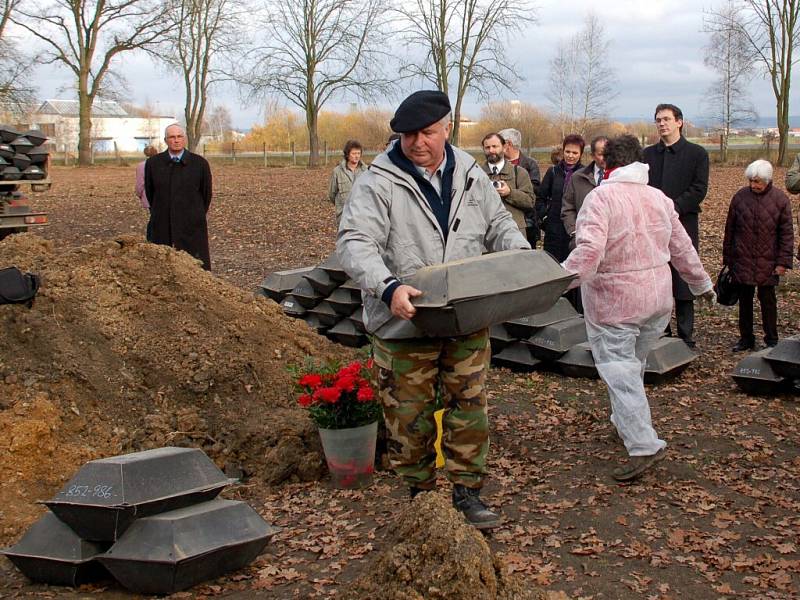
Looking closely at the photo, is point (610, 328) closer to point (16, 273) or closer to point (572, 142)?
point (16, 273)

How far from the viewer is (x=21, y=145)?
14.9 metres

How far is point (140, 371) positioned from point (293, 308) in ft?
8.49

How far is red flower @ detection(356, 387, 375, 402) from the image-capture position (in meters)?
4.95

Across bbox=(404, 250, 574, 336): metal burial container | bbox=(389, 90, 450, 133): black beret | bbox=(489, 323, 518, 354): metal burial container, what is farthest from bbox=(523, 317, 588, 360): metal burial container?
bbox=(389, 90, 450, 133): black beret

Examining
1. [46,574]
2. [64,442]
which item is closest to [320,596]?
[46,574]

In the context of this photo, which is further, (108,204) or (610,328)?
(108,204)

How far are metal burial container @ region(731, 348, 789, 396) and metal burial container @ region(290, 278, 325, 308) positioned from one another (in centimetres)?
386

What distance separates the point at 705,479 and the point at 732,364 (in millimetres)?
2796

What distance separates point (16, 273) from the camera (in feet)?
14.4

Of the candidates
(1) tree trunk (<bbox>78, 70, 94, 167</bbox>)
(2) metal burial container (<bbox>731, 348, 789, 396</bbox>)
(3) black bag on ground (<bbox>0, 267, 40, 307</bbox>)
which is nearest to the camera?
(3) black bag on ground (<bbox>0, 267, 40, 307</bbox>)

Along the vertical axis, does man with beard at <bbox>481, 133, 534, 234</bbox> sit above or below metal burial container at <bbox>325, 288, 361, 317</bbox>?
above

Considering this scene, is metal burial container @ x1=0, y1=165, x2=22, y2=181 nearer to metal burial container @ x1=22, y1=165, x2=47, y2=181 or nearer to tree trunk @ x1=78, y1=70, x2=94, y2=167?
metal burial container @ x1=22, y1=165, x2=47, y2=181

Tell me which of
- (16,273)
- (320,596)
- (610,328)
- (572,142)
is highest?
(572,142)

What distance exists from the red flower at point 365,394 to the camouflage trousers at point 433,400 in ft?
2.39
